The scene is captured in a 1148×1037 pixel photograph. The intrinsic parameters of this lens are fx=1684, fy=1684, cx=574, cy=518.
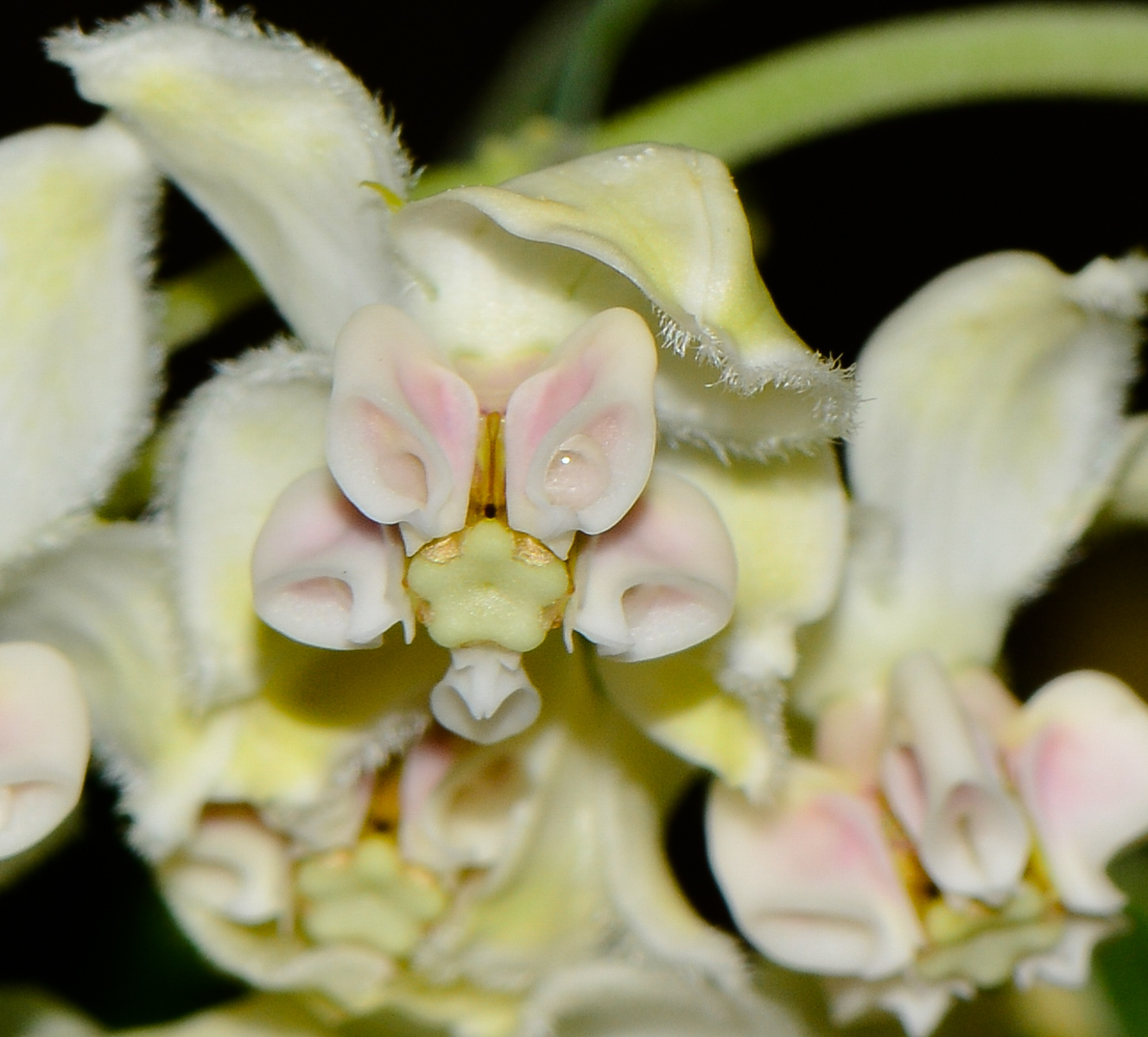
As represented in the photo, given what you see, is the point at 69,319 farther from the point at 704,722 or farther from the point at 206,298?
the point at 704,722

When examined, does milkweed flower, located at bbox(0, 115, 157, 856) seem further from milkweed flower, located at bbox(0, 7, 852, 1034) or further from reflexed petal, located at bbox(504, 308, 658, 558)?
reflexed petal, located at bbox(504, 308, 658, 558)

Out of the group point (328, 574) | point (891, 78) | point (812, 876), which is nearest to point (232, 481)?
point (328, 574)

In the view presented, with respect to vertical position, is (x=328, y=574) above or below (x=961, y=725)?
above

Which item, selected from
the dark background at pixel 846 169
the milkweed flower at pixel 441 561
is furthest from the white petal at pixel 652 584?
the dark background at pixel 846 169

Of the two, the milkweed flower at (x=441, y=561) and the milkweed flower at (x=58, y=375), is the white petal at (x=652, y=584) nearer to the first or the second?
the milkweed flower at (x=441, y=561)

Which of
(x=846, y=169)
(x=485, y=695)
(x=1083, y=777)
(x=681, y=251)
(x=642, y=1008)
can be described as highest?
(x=681, y=251)

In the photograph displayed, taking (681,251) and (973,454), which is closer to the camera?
(681,251)

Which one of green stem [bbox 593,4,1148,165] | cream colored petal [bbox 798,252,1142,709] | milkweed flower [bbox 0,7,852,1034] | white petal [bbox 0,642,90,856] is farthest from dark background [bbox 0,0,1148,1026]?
white petal [bbox 0,642,90,856]
